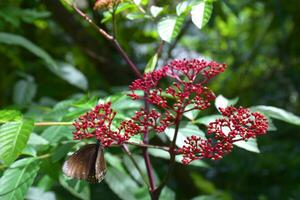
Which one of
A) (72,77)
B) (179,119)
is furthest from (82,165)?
(72,77)

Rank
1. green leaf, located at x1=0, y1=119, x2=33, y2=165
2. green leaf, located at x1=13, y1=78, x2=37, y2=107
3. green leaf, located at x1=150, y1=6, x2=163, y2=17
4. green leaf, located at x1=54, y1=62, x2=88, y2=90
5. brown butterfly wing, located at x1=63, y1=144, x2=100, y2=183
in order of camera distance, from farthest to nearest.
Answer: green leaf, located at x1=54, y1=62, x2=88, y2=90, green leaf, located at x1=13, y1=78, x2=37, y2=107, green leaf, located at x1=150, y1=6, x2=163, y2=17, green leaf, located at x1=0, y1=119, x2=33, y2=165, brown butterfly wing, located at x1=63, y1=144, x2=100, y2=183

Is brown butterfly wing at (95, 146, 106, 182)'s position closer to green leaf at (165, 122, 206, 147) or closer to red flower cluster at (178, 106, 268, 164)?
red flower cluster at (178, 106, 268, 164)

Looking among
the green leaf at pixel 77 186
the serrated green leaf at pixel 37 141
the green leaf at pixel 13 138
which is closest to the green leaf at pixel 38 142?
the serrated green leaf at pixel 37 141

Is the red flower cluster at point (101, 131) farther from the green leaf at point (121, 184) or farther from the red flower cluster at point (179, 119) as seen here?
the green leaf at point (121, 184)

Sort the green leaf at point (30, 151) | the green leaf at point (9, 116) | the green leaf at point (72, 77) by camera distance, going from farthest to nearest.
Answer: the green leaf at point (72, 77) → the green leaf at point (30, 151) → the green leaf at point (9, 116)

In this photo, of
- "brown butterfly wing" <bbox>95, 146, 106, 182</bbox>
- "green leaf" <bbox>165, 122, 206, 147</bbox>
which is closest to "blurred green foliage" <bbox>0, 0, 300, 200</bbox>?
"green leaf" <bbox>165, 122, 206, 147</bbox>

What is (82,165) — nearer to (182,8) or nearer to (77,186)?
(77,186)

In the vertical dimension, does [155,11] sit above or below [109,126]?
above
